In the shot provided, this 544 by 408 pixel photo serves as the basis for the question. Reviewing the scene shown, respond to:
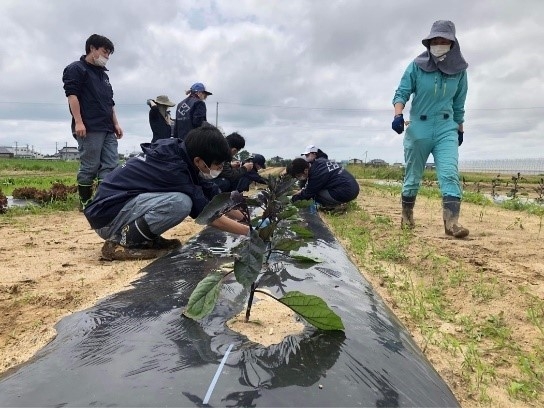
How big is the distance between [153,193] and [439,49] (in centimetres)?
278

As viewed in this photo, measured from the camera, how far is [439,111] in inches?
165

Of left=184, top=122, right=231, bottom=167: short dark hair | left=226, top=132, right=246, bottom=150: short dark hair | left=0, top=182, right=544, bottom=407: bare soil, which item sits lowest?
left=0, top=182, right=544, bottom=407: bare soil

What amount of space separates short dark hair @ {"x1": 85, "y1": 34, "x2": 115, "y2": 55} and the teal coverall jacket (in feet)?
8.95

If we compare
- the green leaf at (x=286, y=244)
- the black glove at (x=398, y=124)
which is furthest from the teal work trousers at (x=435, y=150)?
the green leaf at (x=286, y=244)

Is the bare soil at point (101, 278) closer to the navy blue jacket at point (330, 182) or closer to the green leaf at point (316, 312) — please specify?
the green leaf at point (316, 312)

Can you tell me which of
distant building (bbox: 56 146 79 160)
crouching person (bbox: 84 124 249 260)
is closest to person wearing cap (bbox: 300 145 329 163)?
crouching person (bbox: 84 124 249 260)

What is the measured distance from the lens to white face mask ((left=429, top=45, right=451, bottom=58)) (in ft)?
13.2

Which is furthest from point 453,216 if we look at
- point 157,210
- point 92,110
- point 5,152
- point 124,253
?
point 5,152

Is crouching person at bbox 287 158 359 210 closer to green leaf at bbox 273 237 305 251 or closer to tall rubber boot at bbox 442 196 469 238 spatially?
tall rubber boot at bbox 442 196 469 238

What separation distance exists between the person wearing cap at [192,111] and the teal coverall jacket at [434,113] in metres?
1.95

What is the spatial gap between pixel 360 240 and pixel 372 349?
8.28 ft

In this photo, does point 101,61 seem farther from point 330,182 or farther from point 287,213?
point 287,213

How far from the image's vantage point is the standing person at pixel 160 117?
219 inches

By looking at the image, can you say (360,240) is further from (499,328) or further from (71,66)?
(71,66)
